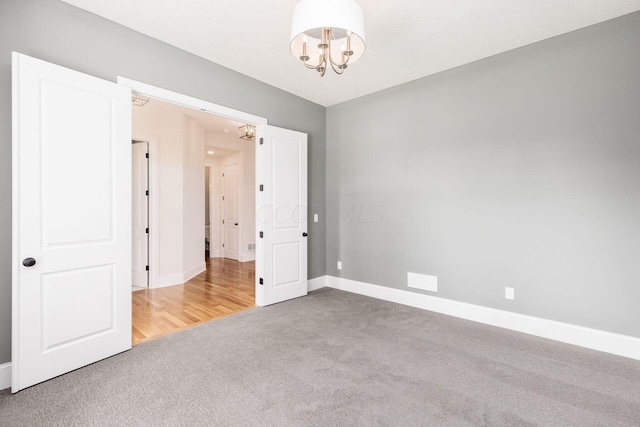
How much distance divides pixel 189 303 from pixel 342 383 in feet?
8.92

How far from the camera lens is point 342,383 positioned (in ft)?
7.15

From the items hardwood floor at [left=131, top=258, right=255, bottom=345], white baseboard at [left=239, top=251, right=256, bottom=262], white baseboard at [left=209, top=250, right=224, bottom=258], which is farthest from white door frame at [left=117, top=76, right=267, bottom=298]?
white baseboard at [left=209, top=250, right=224, bottom=258]

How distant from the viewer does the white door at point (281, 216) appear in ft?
12.8

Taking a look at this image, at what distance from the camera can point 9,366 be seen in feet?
7.10

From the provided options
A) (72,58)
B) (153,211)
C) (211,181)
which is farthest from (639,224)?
(211,181)

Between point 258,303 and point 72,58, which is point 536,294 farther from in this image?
point 72,58

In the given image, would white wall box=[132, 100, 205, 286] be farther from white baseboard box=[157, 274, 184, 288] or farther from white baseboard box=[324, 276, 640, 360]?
white baseboard box=[324, 276, 640, 360]

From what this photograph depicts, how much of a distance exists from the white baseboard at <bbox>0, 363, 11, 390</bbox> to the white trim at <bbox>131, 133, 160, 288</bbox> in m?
2.66

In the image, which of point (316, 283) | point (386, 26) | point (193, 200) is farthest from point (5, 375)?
point (386, 26)

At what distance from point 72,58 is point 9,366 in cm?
245

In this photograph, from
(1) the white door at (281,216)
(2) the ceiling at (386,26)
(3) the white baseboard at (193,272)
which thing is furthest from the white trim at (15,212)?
(3) the white baseboard at (193,272)

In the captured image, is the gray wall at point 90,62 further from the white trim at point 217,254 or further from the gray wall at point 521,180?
the white trim at point 217,254

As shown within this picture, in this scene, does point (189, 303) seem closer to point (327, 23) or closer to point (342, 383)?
point (342, 383)

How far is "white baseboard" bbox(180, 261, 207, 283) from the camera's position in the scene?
5.22 metres
